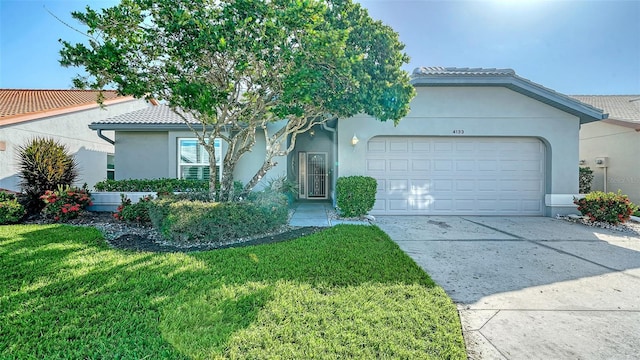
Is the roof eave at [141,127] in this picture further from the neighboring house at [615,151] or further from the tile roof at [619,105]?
the tile roof at [619,105]

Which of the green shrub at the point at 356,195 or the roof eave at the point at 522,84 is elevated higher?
the roof eave at the point at 522,84

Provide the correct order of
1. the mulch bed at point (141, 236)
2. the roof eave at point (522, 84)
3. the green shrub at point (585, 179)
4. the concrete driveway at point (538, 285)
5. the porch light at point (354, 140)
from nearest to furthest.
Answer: the concrete driveway at point (538, 285), the mulch bed at point (141, 236), the roof eave at point (522, 84), the porch light at point (354, 140), the green shrub at point (585, 179)

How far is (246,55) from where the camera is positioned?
5090 millimetres

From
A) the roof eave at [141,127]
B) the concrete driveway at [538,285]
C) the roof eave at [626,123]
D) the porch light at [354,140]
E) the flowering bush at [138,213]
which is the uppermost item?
the roof eave at [626,123]

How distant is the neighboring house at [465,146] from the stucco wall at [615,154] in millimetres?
3590

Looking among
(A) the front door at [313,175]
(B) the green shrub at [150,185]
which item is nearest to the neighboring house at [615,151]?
(A) the front door at [313,175]

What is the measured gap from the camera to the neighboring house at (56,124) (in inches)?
387

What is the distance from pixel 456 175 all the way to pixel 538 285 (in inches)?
233

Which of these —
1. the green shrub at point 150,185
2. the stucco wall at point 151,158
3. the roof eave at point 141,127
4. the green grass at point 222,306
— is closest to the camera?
the green grass at point 222,306

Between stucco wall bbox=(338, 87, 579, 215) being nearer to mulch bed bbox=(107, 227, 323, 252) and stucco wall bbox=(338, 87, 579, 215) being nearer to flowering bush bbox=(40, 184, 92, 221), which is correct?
mulch bed bbox=(107, 227, 323, 252)

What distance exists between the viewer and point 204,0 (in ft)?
15.9

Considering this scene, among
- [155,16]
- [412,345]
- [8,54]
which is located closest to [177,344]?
[412,345]

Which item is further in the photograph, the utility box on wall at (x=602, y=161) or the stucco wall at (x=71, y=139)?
the utility box on wall at (x=602, y=161)

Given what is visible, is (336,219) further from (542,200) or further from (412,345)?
(542,200)
